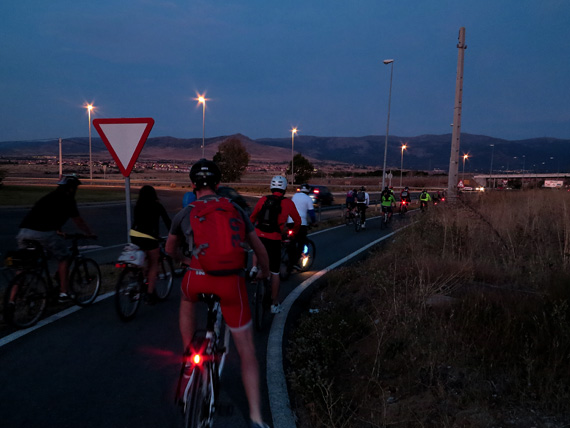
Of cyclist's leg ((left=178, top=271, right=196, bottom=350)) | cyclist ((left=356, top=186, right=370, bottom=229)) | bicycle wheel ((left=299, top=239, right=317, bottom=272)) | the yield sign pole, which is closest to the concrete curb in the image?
cyclist's leg ((left=178, top=271, right=196, bottom=350))

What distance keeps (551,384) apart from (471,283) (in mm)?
3126

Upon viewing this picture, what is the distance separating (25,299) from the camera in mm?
5984

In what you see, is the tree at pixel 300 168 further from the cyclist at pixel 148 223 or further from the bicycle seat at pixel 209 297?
the bicycle seat at pixel 209 297

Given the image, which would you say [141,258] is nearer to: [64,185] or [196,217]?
[64,185]

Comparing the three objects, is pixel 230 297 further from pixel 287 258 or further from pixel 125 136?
pixel 287 258

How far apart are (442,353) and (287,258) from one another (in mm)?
5310

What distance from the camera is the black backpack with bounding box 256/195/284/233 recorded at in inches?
264

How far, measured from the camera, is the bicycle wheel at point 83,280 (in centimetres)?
693

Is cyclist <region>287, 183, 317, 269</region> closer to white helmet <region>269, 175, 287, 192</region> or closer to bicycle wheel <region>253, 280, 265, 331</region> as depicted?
white helmet <region>269, 175, 287, 192</region>

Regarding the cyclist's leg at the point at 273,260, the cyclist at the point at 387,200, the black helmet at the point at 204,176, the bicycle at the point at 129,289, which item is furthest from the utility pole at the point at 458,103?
the black helmet at the point at 204,176

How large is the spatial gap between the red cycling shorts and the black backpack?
3303 millimetres

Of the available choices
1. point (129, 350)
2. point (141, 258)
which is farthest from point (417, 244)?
point (129, 350)

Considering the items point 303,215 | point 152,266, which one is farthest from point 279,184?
point 303,215

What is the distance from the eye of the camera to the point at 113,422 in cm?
379
